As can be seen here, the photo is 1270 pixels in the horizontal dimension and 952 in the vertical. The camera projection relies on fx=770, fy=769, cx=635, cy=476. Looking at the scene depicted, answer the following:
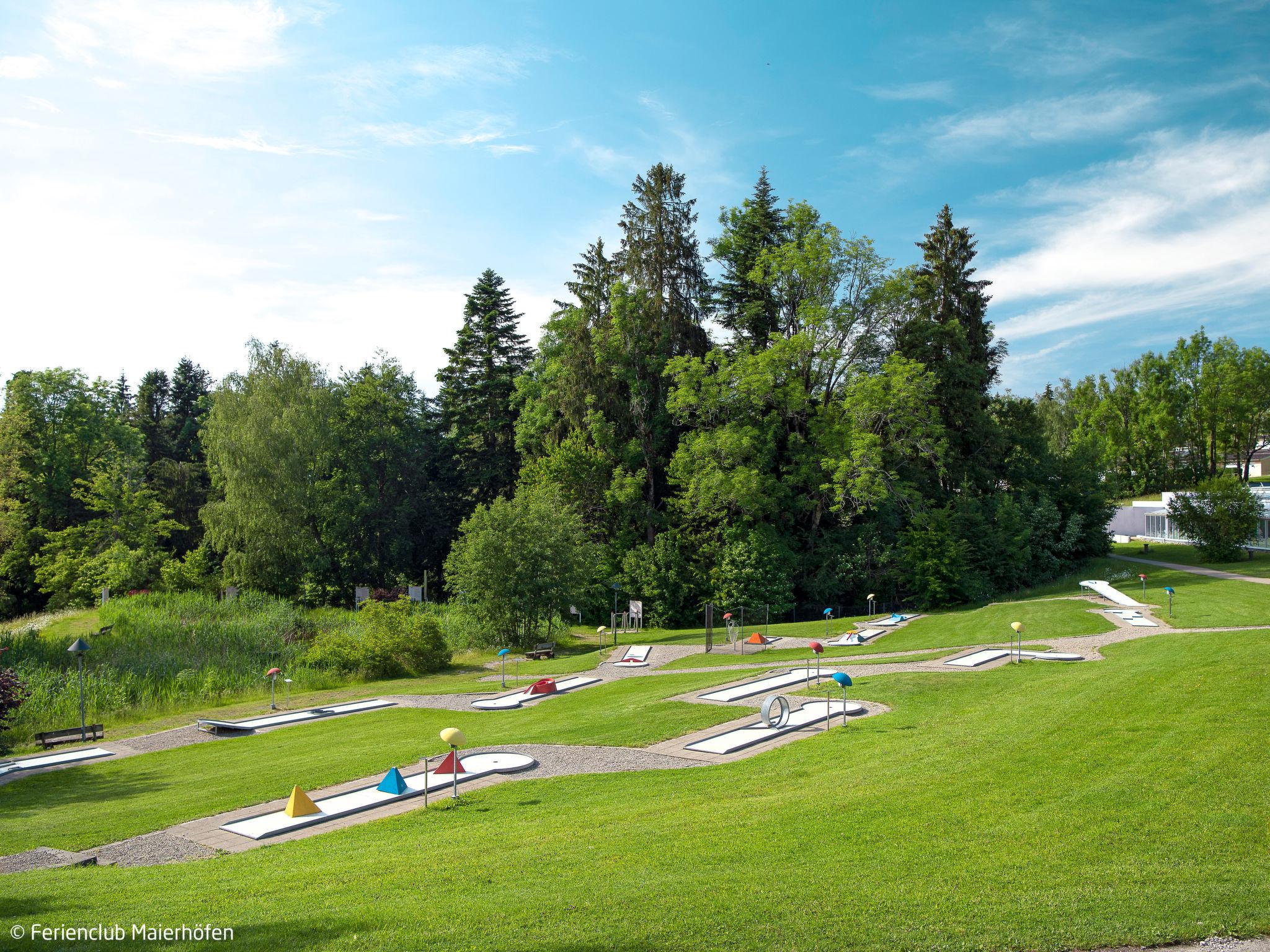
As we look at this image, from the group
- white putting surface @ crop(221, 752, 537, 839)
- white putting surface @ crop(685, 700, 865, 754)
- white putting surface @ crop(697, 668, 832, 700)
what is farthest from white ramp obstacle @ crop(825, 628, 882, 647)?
white putting surface @ crop(221, 752, 537, 839)

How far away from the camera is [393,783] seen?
1166 centimetres

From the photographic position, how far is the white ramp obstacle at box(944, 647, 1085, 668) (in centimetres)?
1909

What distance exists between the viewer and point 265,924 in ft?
20.1

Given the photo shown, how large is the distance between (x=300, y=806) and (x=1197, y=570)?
132ft

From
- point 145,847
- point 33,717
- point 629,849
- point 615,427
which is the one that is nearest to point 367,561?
point 615,427

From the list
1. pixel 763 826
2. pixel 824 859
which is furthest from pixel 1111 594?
pixel 824 859

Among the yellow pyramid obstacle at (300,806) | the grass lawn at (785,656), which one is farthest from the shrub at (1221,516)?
the yellow pyramid obstacle at (300,806)

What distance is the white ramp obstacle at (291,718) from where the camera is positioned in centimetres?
1831

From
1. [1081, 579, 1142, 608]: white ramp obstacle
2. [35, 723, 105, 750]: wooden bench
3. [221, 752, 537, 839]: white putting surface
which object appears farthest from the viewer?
[1081, 579, 1142, 608]: white ramp obstacle

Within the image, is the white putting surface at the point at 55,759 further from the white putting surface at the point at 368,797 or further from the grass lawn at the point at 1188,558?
the grass lawn at the point at 1188,558

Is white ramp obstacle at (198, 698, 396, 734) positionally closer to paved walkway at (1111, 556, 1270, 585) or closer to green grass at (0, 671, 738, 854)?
green grass at (0, 671, 738, 854)

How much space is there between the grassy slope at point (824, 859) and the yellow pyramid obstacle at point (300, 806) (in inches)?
48.6

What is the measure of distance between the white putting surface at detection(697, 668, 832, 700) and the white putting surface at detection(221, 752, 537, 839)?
5.43 meters

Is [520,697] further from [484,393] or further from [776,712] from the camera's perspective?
[484,393]
